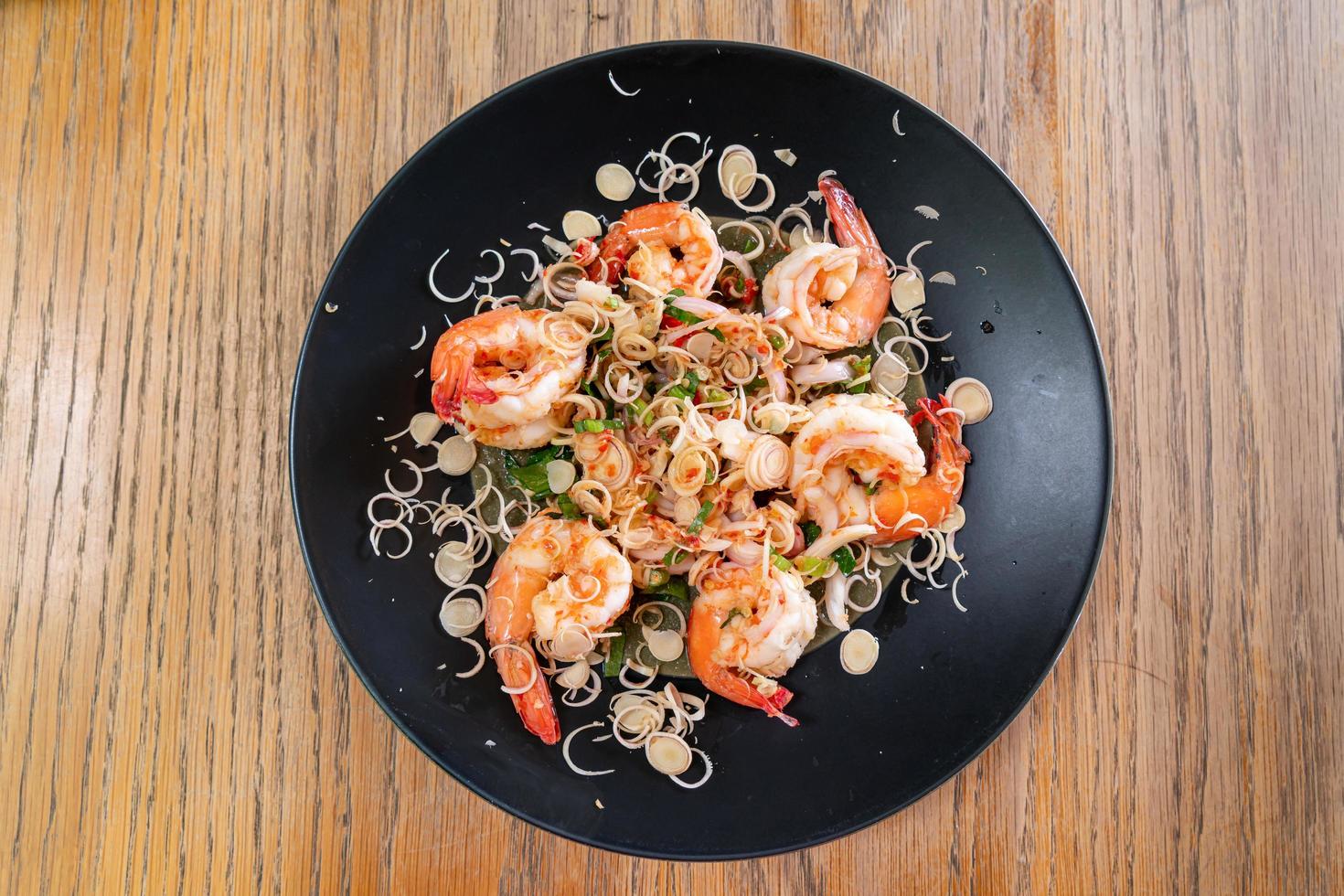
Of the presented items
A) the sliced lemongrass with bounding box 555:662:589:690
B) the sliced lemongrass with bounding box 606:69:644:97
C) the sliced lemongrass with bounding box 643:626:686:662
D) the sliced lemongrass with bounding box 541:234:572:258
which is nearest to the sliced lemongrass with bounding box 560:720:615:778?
the sliced lemongrass with bounding box 555:662:589:690

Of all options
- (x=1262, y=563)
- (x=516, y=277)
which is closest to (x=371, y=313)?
(x=516, y=277)

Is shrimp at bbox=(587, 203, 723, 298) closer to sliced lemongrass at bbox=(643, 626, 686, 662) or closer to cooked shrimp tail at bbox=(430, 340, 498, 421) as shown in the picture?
cooked shrimp tail at bbox=(430, 340, 498, 421)

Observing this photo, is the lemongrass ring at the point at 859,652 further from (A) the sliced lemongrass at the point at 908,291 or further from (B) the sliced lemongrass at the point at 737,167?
(B) the sliced lemongrass at the point at 737,167

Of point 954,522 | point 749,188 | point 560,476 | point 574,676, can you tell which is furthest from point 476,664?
point 749,188

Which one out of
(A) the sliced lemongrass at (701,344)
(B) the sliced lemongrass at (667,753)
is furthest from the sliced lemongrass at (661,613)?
(A) the sliced lemongrass at (701,344)

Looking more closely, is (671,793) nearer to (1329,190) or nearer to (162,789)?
(162,789)
